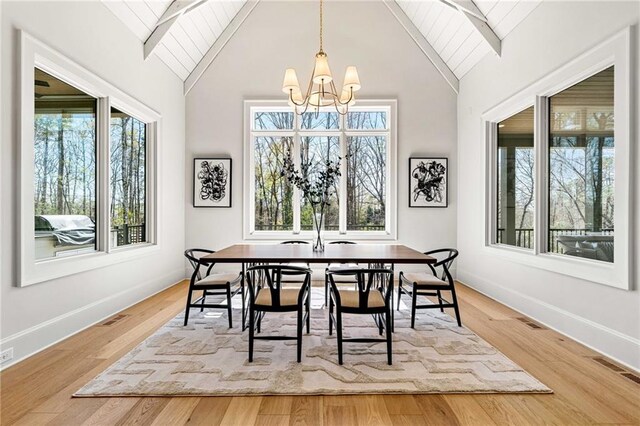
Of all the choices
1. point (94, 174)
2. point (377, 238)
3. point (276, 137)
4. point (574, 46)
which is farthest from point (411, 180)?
point (94, 174)

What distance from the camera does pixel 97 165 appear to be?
148 inches

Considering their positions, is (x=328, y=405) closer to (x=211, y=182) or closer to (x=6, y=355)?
(x=6, y=355)

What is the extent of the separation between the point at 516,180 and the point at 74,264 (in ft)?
15.7

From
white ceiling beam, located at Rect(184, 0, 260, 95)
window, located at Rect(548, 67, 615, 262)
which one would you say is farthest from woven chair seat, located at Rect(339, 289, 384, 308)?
white ceiling beam, located at Rect(184, 0, 260, 95)

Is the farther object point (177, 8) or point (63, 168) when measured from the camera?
point (177, 8)

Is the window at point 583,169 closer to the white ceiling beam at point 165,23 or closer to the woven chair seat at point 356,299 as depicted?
the woven chair seat at point 356,299

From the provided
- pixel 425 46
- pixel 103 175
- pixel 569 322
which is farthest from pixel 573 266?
pixel 103 175

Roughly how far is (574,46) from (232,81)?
4.54m

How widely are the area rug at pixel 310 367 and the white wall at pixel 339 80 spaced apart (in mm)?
2646

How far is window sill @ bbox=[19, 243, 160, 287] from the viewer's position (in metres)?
2.75

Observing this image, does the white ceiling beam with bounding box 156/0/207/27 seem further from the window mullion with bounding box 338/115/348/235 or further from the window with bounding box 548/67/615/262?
the window with bounding box 548/67/615/262

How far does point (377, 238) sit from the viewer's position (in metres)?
5.88

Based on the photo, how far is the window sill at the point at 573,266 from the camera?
273 cm

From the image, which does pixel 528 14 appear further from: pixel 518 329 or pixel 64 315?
pixel 64 315
